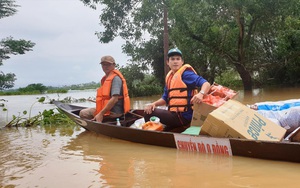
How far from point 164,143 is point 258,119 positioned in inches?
48.4

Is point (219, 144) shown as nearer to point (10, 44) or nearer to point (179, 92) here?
point (179, 92)

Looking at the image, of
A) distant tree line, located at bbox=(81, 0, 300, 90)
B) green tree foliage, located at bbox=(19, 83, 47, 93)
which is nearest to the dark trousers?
distant tree line, located at bbox=(81, 0, 300, 90)

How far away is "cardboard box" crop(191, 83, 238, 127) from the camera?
3.96 meters

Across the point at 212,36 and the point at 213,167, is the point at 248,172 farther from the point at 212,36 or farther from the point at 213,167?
the point at 212,36

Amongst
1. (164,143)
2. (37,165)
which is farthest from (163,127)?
(37,165)

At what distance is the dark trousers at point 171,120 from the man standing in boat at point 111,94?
0.84 m

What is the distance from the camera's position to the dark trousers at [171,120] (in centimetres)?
445

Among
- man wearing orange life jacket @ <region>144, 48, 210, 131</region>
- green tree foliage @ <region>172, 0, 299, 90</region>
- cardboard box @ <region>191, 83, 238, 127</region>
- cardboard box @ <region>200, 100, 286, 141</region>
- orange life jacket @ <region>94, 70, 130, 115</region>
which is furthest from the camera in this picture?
green tree foliage @ <region>172, 0, 299, 90</region>

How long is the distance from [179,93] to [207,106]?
0.56 m

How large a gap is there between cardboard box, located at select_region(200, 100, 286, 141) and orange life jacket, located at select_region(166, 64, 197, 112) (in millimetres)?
823

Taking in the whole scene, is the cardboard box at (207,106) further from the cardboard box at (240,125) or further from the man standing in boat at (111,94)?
the man standing in boat at (111,94)

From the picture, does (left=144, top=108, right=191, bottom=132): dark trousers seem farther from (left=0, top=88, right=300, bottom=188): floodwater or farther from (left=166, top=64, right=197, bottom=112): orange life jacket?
(left=0, top=88, right=300, bottom=188): floodwater

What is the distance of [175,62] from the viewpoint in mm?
4484

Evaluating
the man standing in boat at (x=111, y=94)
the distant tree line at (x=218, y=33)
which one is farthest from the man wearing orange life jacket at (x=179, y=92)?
the distant tree line at (x=218, y=33)
